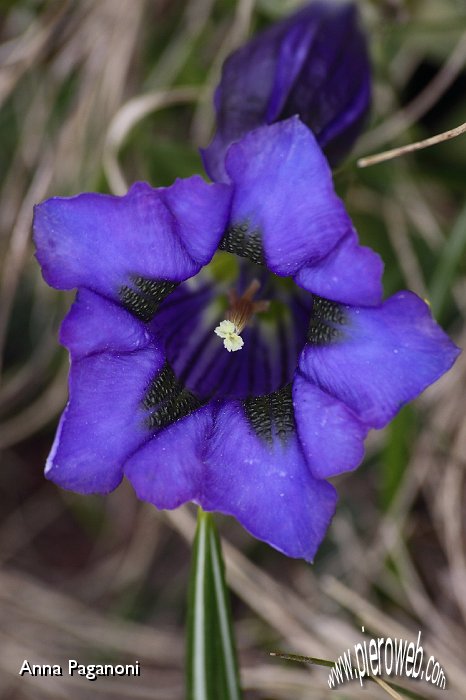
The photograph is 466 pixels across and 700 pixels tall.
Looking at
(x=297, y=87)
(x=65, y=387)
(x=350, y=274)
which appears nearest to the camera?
(x=350, y=274)

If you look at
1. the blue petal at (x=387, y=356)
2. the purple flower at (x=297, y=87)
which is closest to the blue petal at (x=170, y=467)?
the blue petal at (x=387, y=356)

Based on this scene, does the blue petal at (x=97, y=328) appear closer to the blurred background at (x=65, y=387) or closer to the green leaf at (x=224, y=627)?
the green leaf at (x=224, y=627)

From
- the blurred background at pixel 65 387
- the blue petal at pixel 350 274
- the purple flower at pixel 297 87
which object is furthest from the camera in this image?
the blurred background at pixel 65 387

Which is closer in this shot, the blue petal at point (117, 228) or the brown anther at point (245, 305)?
the blue petal at point (117, 228)

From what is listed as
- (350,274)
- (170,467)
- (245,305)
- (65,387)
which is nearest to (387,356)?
(350,274)

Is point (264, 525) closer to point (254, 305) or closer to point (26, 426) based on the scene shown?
point (254, 305)

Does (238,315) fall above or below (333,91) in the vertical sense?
below

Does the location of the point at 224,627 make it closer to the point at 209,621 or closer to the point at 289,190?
the point at 209,621

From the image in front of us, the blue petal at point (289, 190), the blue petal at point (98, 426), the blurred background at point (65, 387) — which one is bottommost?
the blurred background at point (65, 387)
